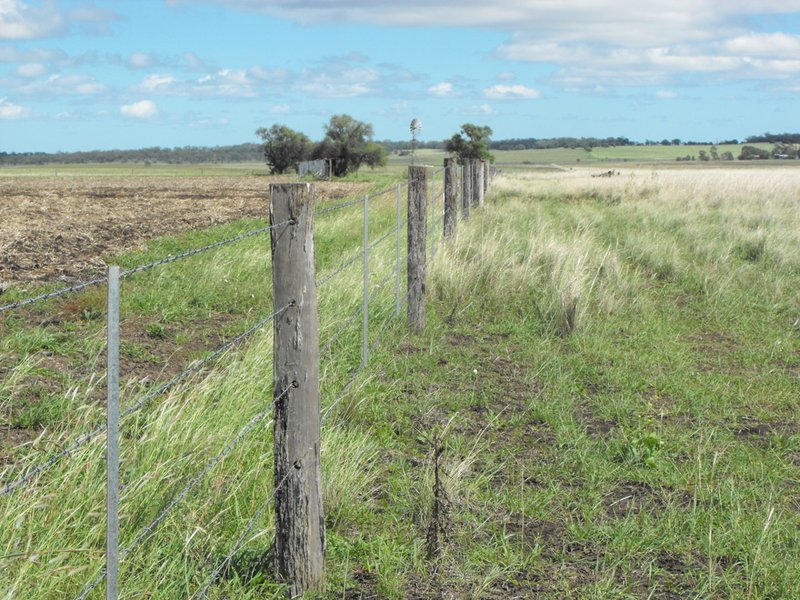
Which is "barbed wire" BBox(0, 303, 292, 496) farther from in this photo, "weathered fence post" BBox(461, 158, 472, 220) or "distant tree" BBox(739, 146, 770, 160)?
"distant tree" BBox(739, 146, 770, 160)

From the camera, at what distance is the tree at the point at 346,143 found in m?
74.0

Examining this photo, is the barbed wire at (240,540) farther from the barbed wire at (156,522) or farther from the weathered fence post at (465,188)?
the weathered fence post at (465,188)

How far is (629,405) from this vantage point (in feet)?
22.9

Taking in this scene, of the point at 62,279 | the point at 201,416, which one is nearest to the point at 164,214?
the point at 62,279

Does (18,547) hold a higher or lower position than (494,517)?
higher

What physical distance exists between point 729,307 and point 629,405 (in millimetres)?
4460

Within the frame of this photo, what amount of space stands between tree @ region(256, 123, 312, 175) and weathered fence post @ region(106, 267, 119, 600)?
80208mm

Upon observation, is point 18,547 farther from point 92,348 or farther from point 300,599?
point 92,348

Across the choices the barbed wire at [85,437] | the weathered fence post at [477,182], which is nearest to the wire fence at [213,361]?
the barbed wire at [85,437]

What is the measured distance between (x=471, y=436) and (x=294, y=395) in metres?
2.48

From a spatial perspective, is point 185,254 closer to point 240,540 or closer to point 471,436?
point 240,540

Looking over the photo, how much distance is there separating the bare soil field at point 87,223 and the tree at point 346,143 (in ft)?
125

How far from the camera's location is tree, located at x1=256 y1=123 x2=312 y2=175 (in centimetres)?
8244

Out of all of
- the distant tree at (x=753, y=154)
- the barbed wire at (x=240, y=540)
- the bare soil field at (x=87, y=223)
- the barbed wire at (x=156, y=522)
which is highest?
the barbed wire at (x=156, y=522)
